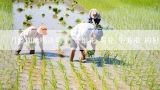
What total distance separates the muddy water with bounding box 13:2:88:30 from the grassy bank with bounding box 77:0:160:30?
1.83ft

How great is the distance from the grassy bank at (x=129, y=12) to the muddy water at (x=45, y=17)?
1.83ft

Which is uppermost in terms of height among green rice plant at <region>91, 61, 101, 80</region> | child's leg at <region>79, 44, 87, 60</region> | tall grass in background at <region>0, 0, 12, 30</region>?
tall grass in background at <region>0, 0, 12, 30</region>

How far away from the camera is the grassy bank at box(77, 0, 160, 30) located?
8359 millimetres

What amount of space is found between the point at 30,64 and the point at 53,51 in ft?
2.95

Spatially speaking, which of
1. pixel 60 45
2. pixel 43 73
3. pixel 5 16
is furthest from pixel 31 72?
pixel 5 16

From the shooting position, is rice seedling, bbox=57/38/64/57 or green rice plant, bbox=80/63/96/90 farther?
rice seedling, bbox=57/38/64/57

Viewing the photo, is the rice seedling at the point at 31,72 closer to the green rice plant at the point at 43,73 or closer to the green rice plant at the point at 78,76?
the green rice plant at the point at 43,73

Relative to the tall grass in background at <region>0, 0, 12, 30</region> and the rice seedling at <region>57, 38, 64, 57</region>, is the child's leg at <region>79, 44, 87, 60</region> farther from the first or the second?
the tall grass in background at <region>0, 0, 12, 30</region>

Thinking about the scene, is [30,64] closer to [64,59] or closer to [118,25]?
[64,59]

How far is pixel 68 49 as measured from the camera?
7.06 m

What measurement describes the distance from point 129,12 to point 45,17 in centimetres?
177

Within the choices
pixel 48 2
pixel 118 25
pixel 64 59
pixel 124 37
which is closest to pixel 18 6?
pixel 48 2

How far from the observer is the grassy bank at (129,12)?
8.36 meters

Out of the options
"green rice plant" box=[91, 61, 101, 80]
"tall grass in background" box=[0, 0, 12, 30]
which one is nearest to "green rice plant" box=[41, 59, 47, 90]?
"green rice plant" box=[91, 61, 101, 80]
